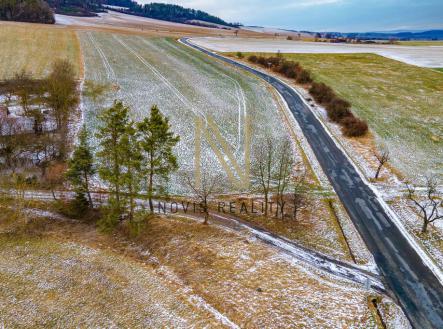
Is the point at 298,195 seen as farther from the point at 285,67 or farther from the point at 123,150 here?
the point at 285,67

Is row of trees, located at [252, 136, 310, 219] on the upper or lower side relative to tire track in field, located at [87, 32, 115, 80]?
lower

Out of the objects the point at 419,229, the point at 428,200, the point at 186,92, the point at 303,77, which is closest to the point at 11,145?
the point at 186,92

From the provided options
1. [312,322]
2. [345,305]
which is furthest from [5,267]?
[345,305]

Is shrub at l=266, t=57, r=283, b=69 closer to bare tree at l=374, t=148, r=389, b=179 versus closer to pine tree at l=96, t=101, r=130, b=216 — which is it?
bare tree at l=374, t=148, r=389, b=179

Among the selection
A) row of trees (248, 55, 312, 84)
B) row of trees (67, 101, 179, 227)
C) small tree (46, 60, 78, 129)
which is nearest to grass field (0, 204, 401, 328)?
row of trees (67, 101, 179, 227)

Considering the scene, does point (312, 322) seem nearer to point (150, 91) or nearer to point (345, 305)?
point (345, 305)
